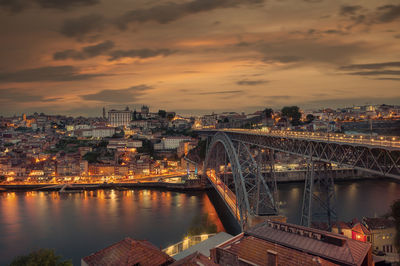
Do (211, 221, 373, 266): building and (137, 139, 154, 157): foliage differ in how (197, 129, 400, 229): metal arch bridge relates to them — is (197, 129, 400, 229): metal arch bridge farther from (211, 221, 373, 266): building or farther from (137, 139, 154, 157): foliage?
(137, 139, 154, 157): foliage

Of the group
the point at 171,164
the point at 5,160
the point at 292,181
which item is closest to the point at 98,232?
the point at 292,181

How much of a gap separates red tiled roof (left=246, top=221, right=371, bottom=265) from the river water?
27.1 ft

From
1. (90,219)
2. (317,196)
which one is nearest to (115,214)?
(90,219)

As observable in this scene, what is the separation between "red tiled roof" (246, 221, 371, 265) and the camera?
494 centimetres

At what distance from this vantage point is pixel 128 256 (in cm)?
573

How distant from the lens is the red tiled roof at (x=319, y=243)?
4.94 m

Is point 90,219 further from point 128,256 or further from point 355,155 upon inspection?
point 355,155

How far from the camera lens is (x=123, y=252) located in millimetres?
5891

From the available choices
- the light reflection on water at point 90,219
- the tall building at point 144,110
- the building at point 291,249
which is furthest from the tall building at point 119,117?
the building at point 291,249

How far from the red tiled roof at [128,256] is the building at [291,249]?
3.65ft

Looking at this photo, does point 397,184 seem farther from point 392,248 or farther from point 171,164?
point 171,164

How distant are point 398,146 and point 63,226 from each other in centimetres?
1640

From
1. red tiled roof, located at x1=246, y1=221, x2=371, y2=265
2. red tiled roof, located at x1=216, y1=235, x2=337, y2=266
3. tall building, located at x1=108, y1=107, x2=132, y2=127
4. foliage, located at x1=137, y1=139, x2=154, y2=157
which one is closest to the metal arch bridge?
red tiled roof, located at x1=246, y1=221, x2=371, y2=265

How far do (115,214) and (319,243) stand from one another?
15329mm
